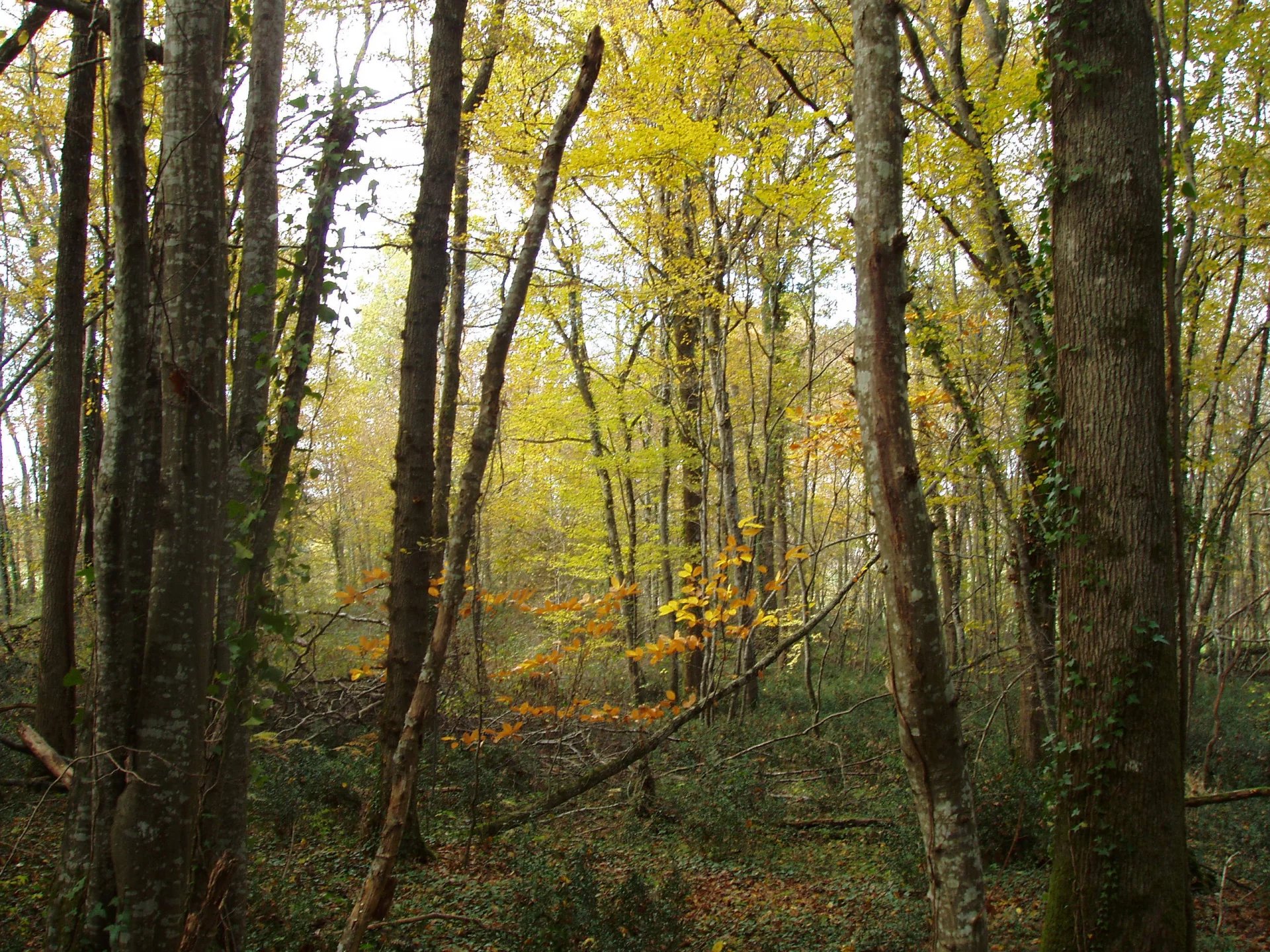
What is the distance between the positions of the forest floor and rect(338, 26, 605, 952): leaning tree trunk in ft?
2.03

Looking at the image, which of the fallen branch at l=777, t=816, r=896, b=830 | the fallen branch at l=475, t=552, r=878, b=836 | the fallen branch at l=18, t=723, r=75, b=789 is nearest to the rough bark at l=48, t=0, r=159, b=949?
the fallen branch at l=18, t=723, r=75, b=789

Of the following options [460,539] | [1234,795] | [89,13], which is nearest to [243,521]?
[460,539]

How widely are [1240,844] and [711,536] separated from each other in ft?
33.1

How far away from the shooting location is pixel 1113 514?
170 inches

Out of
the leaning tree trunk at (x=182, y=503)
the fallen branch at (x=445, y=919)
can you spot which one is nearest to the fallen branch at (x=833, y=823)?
the fallen branch at (x=445, y=919)

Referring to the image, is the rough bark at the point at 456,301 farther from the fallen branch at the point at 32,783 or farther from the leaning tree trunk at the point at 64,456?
the fallen branch at the point at 32,783

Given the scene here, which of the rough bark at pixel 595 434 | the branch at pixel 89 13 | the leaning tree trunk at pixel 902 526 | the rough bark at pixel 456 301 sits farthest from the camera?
the rough bark at pixel 595 434

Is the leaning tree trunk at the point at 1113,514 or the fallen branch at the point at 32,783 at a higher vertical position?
the leaning tree trunk at the point at 1113,514

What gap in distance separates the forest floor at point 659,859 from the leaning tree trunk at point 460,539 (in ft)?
2.03

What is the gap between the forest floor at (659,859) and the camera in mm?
4594

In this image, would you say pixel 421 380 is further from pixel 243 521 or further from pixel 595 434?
pixel 595 434

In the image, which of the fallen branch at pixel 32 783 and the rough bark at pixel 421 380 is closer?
the rough bark at pixel 421 380

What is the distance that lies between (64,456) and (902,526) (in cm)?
733

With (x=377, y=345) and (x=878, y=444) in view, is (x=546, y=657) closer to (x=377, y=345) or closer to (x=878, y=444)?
(x=878, y=444)
